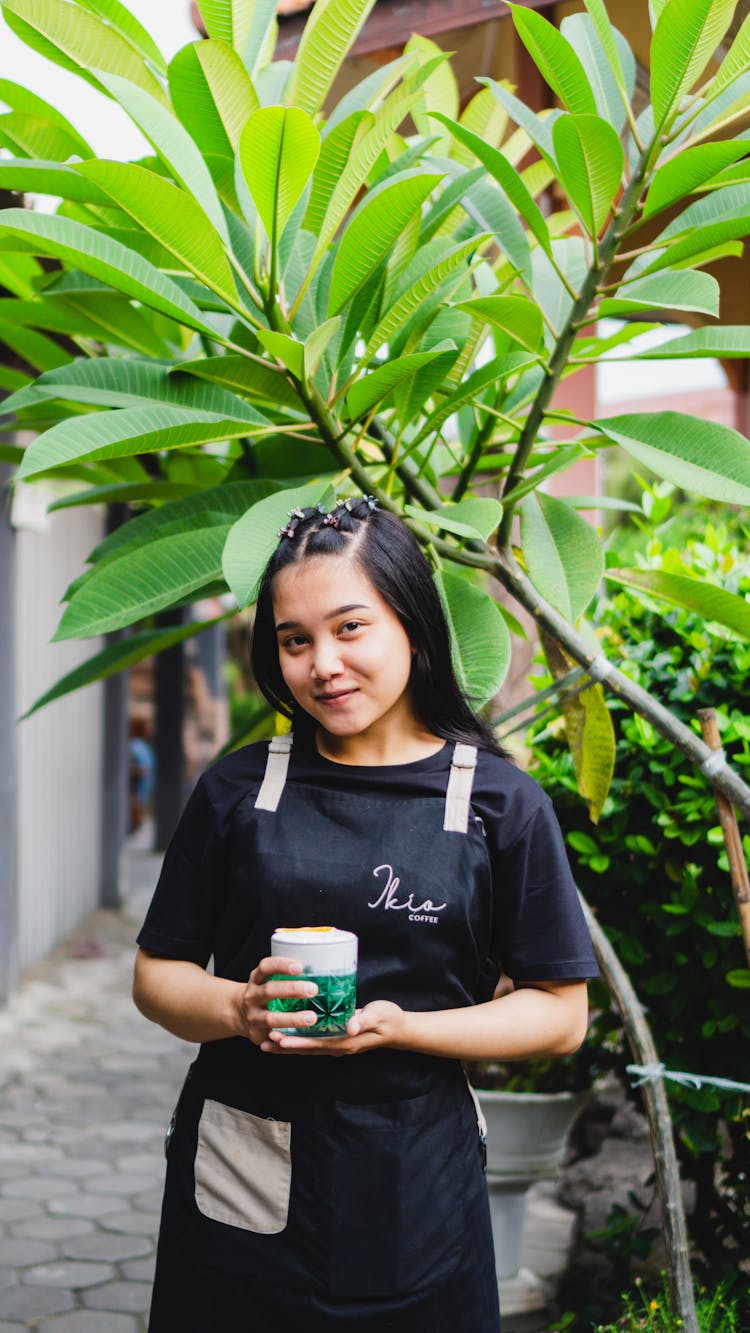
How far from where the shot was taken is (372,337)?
1598 millimetres

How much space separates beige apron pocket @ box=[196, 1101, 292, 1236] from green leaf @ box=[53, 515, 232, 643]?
601mm

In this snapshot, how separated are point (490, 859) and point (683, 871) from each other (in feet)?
2.74

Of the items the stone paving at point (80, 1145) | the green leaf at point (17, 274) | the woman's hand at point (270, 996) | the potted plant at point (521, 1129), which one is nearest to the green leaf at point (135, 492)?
the green leaf at point (17, 274)

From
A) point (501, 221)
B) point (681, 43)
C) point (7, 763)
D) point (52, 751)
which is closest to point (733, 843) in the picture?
point (501, 221)

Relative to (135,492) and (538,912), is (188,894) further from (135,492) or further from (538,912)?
(135,492)

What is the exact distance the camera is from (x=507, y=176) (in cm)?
155

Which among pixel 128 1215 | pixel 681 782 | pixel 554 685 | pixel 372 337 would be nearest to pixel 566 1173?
pixel 128 1215

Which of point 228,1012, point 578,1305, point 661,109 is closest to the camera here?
point 228,1012

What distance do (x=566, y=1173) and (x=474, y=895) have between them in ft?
8.04

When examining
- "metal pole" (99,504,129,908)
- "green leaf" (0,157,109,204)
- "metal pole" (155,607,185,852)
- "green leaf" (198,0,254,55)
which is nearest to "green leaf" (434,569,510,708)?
"green leaf" (0,157,109,204)

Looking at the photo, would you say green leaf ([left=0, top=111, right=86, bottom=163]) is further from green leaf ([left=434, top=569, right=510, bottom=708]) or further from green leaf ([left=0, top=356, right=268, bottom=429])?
green leaf ([left=434, top=569, right=510, bottom=708])

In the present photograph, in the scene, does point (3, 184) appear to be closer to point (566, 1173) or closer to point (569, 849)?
point (569, 849)

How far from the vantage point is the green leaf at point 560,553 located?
1.59 metres

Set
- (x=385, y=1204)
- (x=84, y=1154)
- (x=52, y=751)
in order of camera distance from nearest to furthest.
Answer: (x=385, y=1204)
(x=84, y=1154)
(x=52, y=751)
